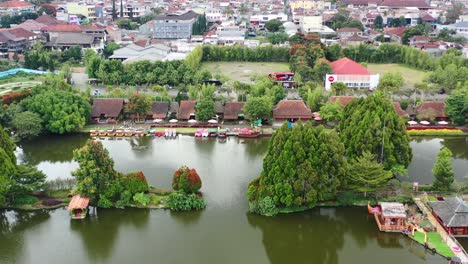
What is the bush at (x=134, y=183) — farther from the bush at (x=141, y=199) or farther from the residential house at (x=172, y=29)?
the residential house at (x=172, y=29)

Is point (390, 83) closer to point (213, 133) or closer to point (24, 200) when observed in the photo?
point (213, 133)

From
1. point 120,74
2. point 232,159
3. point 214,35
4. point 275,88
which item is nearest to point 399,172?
point 232,159

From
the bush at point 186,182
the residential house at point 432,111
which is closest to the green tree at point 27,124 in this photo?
the bush at point 186,182

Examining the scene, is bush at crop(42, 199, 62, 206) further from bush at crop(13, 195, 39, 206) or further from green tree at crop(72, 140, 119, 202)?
green tree at crop(72, 140, 119, 202)

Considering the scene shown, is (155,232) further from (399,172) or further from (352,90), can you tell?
(352,90)

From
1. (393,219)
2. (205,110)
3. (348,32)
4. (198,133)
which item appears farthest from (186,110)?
(348,32)

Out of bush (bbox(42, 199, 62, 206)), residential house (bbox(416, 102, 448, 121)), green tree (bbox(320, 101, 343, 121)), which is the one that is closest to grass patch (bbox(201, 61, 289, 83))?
green tree (bbox(320, 101, 343, 121))

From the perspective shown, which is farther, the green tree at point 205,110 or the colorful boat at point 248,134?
the green tree at point 205,110
